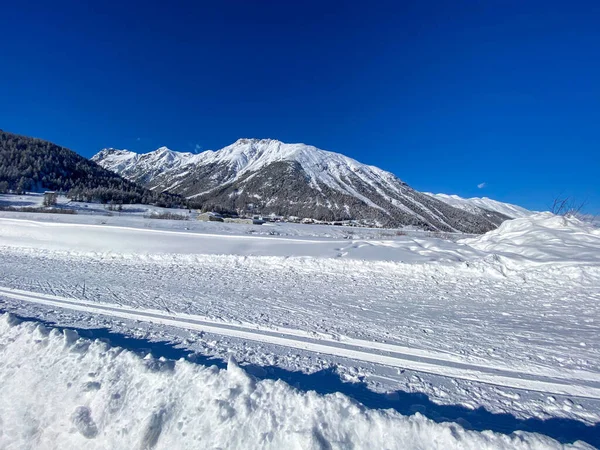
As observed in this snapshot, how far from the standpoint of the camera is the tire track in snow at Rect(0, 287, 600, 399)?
4336mm

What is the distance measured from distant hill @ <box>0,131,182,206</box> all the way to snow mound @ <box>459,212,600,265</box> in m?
86.8

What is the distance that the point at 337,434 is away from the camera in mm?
3225

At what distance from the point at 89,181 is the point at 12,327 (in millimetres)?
114554

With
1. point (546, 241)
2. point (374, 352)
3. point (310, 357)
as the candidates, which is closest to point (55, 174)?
point (310, 357)

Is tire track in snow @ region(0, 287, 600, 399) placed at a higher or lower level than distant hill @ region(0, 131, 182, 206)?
lower

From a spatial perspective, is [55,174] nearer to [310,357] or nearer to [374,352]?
[310,357]

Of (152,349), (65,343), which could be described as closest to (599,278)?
(152,349)

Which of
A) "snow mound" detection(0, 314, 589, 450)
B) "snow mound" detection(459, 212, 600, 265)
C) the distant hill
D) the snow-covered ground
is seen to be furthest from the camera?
the distant hill

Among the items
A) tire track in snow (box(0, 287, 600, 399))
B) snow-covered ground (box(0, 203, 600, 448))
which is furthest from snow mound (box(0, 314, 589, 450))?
tire track in snow (box(0, 287, 600, 399))

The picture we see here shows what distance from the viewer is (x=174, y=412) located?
12.2 feet

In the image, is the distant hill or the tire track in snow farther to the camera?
the distant hill

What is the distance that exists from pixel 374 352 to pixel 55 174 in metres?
120

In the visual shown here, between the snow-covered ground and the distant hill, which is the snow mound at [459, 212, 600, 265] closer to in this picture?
the snow-covered ground

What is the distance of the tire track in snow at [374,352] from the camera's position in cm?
434
